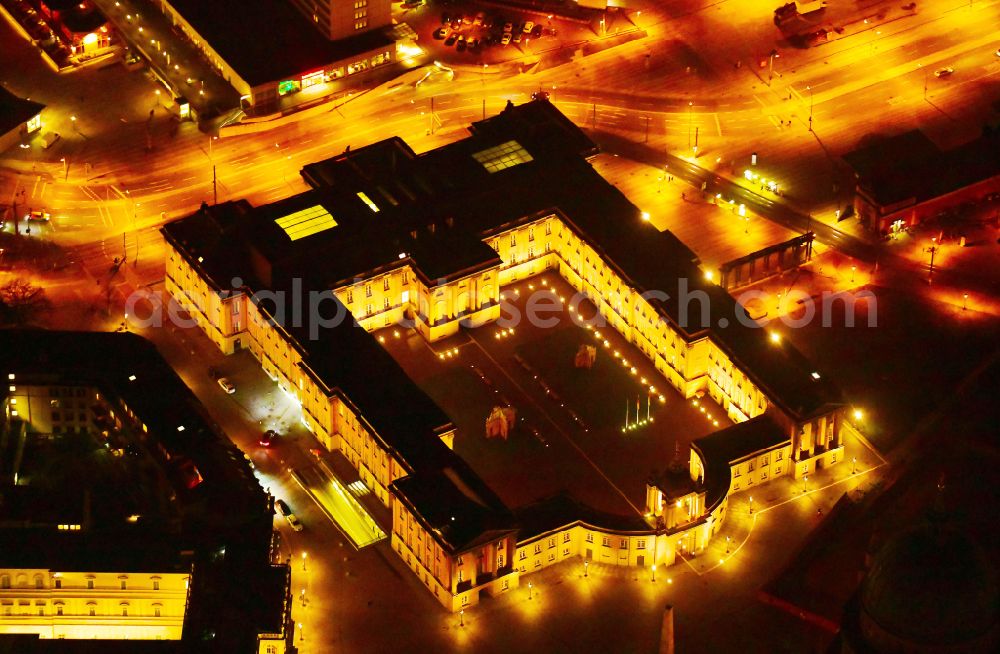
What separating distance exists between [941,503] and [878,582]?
8.44 metres

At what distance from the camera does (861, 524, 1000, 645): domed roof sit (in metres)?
196

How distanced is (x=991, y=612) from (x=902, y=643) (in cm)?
776

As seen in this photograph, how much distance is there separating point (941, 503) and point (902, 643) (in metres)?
12.1

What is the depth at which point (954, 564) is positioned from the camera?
195500mm

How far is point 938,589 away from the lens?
196125 millimetres

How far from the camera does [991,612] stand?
196 meters

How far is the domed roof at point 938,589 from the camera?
196 metres

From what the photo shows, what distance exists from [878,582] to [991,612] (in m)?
9.53

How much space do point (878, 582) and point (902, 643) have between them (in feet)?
17.7

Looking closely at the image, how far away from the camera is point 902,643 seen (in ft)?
647

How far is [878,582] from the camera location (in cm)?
19825
